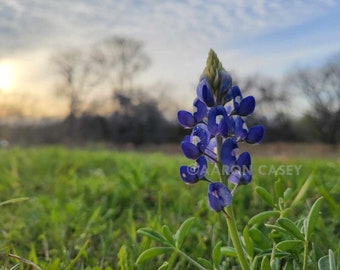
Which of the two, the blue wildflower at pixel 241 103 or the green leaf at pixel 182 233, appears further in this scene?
the green leaf at pixel 182 233

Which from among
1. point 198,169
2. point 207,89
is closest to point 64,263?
point 198,169

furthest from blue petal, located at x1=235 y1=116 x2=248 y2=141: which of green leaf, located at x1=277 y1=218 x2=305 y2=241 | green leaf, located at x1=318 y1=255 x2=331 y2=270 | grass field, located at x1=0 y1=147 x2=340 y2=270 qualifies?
grass field, located at x1=0 y1=147 x2=340 y2=270

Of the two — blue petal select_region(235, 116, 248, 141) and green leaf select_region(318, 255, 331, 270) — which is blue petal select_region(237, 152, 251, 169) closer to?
blue petal select_region(235, 116, 248, 141)

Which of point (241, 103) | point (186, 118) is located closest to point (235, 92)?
point (241, 103)

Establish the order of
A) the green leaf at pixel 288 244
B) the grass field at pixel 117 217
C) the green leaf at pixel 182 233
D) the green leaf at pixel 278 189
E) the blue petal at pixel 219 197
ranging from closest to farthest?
the blue petal at pixel 219 197 → the green leaf at pixel 288 244 → the green leaf at pixel 182 233 → the green leaf at pixel 278 189 → the grass field at pixel 117 217

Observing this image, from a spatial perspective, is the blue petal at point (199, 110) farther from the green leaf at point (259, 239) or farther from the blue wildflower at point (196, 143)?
the green leaf at point (259, 239)

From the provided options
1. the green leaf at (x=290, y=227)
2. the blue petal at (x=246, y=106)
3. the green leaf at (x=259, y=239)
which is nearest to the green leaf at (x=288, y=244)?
the green leaf at (x=290, y=227)

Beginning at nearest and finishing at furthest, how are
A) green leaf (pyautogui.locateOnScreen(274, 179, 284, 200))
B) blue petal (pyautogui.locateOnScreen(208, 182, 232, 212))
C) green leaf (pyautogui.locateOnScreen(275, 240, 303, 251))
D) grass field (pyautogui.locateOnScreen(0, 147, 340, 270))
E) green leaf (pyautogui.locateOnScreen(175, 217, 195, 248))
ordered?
blue petal (pyautogui.locateOnScreen(208, 182, 232, 212))
green leaf (pyautogui.locateOnScreen(275, 240, 303, 251))
green leaf (pyautogui.locateOnScreen(175, 217, 195, 248))
green leaf (pyautogui.locateOnScreen(274, 179, 284, 200))
grass field (pyautogui.locateOnScreen(0, 147, 340, 270))
